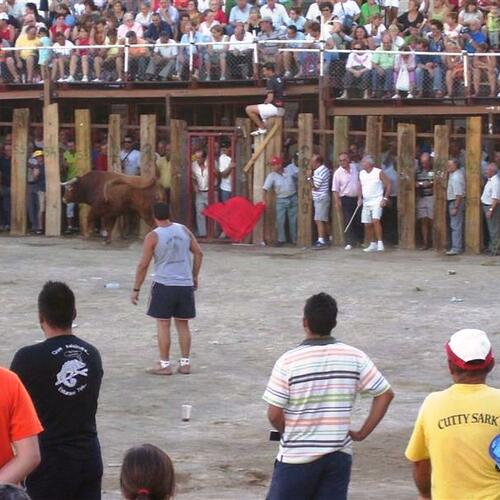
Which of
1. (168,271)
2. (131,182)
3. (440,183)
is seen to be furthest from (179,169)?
(168,271)

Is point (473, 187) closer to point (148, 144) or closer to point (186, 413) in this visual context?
point (148, 144)

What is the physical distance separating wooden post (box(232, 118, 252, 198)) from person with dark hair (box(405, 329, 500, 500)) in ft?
64.8

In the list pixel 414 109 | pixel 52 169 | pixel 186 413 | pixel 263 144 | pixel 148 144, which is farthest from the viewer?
pixel 52 169

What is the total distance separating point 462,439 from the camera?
5301 millimetres

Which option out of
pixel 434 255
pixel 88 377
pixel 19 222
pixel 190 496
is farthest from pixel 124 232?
pixel 88 377

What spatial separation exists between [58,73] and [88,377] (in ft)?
67.1

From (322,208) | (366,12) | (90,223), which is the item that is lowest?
(90,223)

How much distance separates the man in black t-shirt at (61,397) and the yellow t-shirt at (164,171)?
62.9 feet

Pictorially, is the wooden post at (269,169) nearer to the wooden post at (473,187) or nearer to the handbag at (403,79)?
the handbag at (403,79)

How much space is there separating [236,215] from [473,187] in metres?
4.27

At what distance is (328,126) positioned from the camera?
25031 mm

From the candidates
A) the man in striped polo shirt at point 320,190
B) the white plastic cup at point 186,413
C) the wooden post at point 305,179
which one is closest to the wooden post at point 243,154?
the wooden post at point 305,179

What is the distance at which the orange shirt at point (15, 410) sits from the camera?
208 inches

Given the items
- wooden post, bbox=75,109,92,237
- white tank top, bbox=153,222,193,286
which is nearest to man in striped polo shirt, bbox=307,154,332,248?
wooden post, bbox=75,109,92,237
